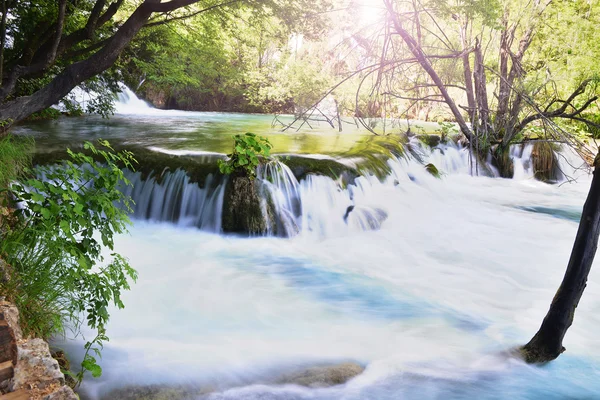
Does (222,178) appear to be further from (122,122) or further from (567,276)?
(122,122)

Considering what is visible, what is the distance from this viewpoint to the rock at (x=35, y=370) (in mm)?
2164

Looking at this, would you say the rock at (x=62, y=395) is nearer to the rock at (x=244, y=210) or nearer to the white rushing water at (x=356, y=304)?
the white rushing water at (x=356, y=304)

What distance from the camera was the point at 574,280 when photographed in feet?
10.6

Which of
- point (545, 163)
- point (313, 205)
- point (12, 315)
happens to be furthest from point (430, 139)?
point (12, 315)

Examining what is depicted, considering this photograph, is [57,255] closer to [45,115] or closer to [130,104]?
[45,115]

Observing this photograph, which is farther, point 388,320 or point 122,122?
point 122,122

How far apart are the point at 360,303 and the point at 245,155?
301 cm

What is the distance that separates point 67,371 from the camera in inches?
109

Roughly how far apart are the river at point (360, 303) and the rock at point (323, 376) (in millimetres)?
69

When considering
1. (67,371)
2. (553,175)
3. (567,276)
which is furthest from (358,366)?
(553,175)

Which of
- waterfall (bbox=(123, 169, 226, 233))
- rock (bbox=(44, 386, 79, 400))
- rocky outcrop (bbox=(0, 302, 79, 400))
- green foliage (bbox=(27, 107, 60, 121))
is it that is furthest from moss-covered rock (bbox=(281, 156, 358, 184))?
green foliage (bbox=(27, 107, 60, 121))

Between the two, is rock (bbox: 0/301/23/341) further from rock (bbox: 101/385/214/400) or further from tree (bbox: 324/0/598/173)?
tree (bbox: 324/0/598/173)

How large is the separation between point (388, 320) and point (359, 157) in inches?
198

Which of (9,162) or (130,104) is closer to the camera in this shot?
(9,162)
